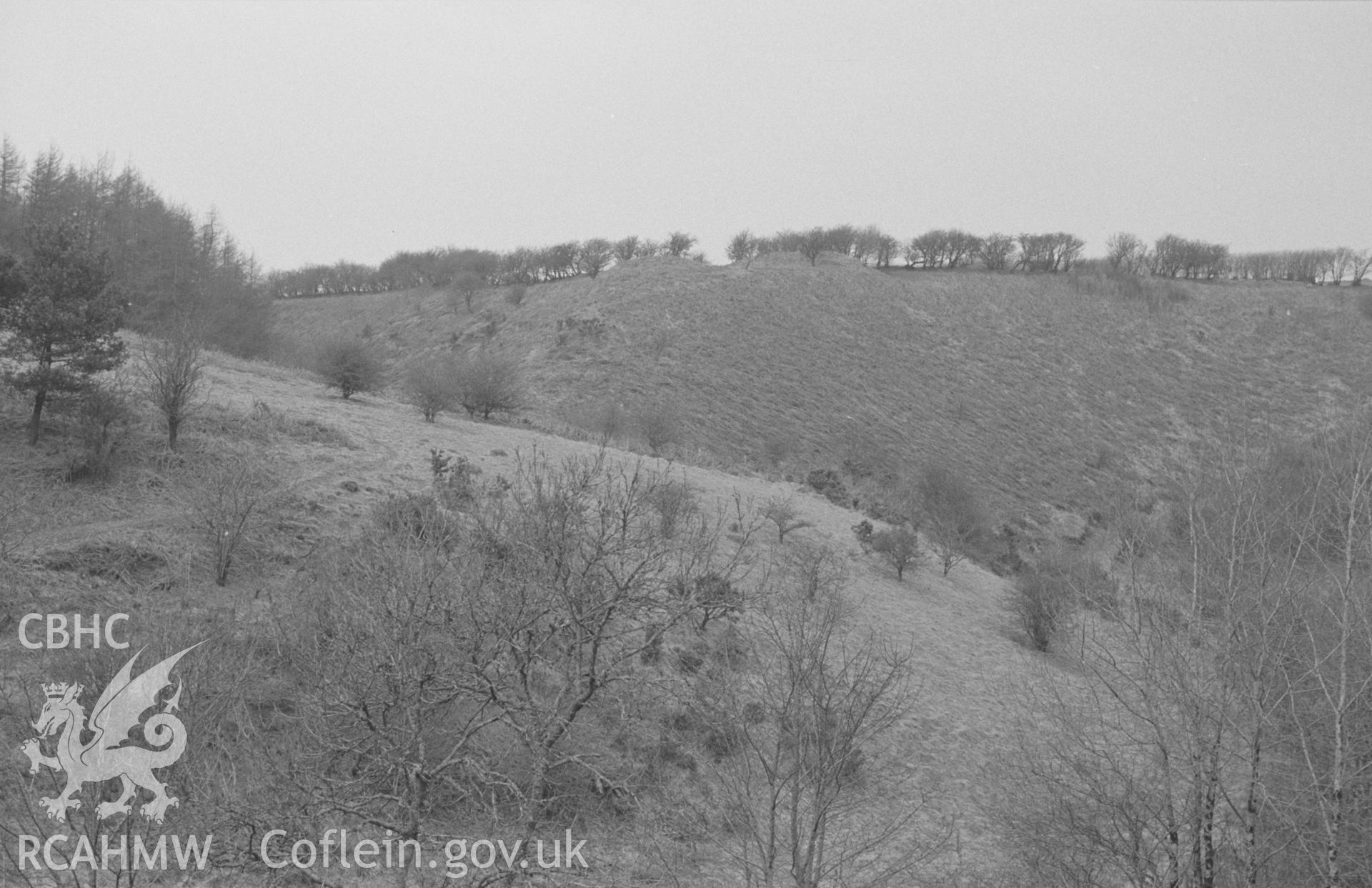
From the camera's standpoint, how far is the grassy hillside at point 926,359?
31438 millimetres

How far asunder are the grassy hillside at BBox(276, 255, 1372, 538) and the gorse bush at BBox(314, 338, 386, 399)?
8.25 metres

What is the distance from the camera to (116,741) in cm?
411

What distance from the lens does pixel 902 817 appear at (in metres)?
8.36

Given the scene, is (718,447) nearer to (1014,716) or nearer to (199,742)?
(1014,716)

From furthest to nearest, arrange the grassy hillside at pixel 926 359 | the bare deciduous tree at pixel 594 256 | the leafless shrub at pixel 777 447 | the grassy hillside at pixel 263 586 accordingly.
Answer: the bare deciduous tree at pixel 594 256 < the grassy hillside at pixel 926 359 < the leafless shrub at pixel 777 447 < the grassy hillside at pixel 263 586

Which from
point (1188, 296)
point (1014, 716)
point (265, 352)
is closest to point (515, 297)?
point (265, 352)

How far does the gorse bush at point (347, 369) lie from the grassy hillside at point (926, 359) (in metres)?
8.25

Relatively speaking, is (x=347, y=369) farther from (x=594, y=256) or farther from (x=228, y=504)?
(x=594, y=256)

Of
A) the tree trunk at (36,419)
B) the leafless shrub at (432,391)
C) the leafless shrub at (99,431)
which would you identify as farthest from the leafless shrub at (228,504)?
the leafless shrub at (432,391)

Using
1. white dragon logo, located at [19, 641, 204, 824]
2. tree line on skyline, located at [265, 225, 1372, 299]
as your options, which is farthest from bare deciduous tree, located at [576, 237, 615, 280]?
white dragon logo, located at [19, 641, 204, 824]

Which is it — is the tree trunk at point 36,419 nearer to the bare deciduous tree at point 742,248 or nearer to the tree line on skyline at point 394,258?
the tree line on skyline at point 394,258

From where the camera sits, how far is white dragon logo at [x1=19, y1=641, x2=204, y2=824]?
388 cm

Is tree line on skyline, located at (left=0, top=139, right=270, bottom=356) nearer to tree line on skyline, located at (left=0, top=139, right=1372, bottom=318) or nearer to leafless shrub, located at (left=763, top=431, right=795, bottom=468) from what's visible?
tree line on skyline, located at (left=0, top=139, right=1372, bottom=318)

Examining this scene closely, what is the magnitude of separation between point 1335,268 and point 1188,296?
72.6ft
